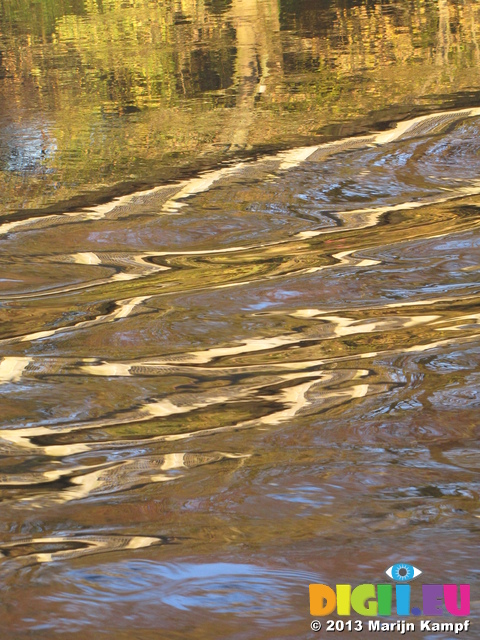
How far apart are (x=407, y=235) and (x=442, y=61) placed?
8.28 feet

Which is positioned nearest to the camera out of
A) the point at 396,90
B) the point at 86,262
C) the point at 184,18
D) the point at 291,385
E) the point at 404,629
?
the point at 404,629

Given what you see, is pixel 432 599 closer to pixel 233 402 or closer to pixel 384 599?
pixel 384 599

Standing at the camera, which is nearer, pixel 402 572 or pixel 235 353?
pixel 402 572

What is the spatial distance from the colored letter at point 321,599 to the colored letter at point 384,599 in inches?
2.3

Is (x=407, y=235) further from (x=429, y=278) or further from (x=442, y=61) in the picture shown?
(x=442, y=61)

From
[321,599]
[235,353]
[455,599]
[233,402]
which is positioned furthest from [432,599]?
[235,353]

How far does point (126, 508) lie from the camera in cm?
121

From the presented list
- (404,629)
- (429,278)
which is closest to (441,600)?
(404,629)

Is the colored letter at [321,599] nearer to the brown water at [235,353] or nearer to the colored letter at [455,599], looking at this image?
the brown water at [235,353]

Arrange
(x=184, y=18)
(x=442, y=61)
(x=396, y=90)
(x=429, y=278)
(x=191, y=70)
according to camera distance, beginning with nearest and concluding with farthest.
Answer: (x=429, y=278)
(x=396, y=90)
(x=442, y=61)
(x=191, y=70)
(x=184, y=18)

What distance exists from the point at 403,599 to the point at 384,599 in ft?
0.08

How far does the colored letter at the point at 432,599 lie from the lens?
0.96 metres

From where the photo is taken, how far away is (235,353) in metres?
1.73

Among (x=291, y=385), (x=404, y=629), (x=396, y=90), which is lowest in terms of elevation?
(x=404, y=629)
